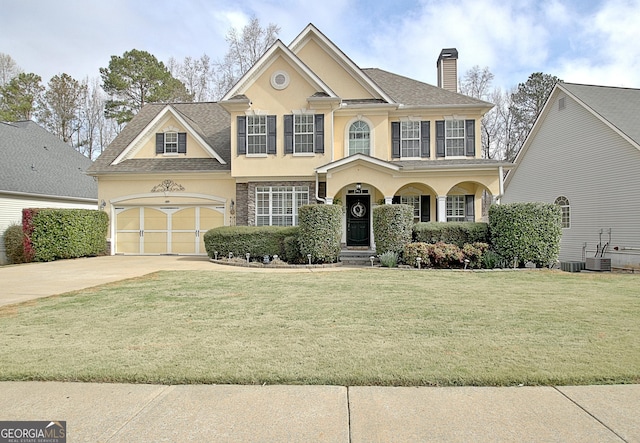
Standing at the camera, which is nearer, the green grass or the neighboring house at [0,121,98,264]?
the green grass

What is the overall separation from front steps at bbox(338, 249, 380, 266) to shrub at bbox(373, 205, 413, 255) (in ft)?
2.71

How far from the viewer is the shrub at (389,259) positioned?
1255cm

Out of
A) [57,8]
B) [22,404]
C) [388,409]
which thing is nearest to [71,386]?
[22,404]

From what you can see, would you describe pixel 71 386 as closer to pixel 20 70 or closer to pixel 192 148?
pixel 192 148

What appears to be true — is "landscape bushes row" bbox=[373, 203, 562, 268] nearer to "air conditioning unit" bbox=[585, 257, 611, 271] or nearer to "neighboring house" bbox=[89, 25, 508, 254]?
"air conditioning unit" bbox=[585, 257, 611, 271]

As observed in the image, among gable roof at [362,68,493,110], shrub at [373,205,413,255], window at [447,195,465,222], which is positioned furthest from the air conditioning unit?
gable roof at [362,68,493,110]

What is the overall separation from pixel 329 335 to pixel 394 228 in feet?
28.2

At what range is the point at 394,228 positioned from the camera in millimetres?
12992

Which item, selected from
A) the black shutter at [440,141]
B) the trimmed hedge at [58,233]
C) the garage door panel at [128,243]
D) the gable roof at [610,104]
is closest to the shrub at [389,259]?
the black shutter at [440,141]

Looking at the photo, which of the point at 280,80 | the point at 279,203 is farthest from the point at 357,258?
the point at 280,80

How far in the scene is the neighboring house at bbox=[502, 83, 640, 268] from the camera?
46.8 ft

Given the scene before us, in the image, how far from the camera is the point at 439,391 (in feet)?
10.8

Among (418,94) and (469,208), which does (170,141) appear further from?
(469,208)

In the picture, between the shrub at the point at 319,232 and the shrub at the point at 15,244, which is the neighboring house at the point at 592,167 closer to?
the shrub at the point at 319,232
